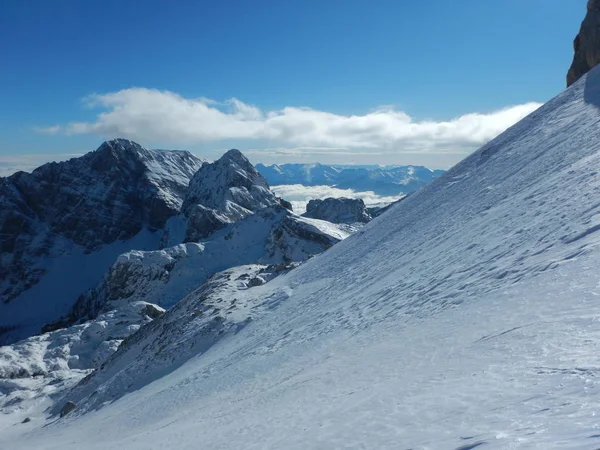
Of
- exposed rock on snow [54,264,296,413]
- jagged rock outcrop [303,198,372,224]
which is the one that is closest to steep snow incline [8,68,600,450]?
exposed rock on snow [54,264,296,413]

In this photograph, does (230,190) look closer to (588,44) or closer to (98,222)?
(98,222)

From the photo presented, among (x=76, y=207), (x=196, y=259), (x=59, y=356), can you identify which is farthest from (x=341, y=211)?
(x=76, y=207)

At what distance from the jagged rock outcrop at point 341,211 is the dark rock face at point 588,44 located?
92211 mm

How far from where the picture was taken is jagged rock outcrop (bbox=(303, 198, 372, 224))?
14650 cm

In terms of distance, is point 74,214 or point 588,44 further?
point 74,214

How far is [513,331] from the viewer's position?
36.8 ft

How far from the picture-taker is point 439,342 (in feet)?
44.3

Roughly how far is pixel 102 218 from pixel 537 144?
175388mm

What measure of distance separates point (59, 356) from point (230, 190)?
8517 cm

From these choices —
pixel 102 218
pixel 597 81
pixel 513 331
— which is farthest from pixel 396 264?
pixel 102 218

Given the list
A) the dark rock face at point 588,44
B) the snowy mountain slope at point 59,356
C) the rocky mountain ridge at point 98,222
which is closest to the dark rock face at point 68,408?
the snowy mountain slope at point 59,356

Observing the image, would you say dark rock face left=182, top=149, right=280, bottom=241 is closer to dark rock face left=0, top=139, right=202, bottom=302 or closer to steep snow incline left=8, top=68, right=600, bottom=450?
dark rock face left=0, top=139, right=202, bottom=302

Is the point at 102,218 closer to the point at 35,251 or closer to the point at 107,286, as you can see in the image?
the point at 35,251

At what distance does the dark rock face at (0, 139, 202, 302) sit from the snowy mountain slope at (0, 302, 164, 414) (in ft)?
320
